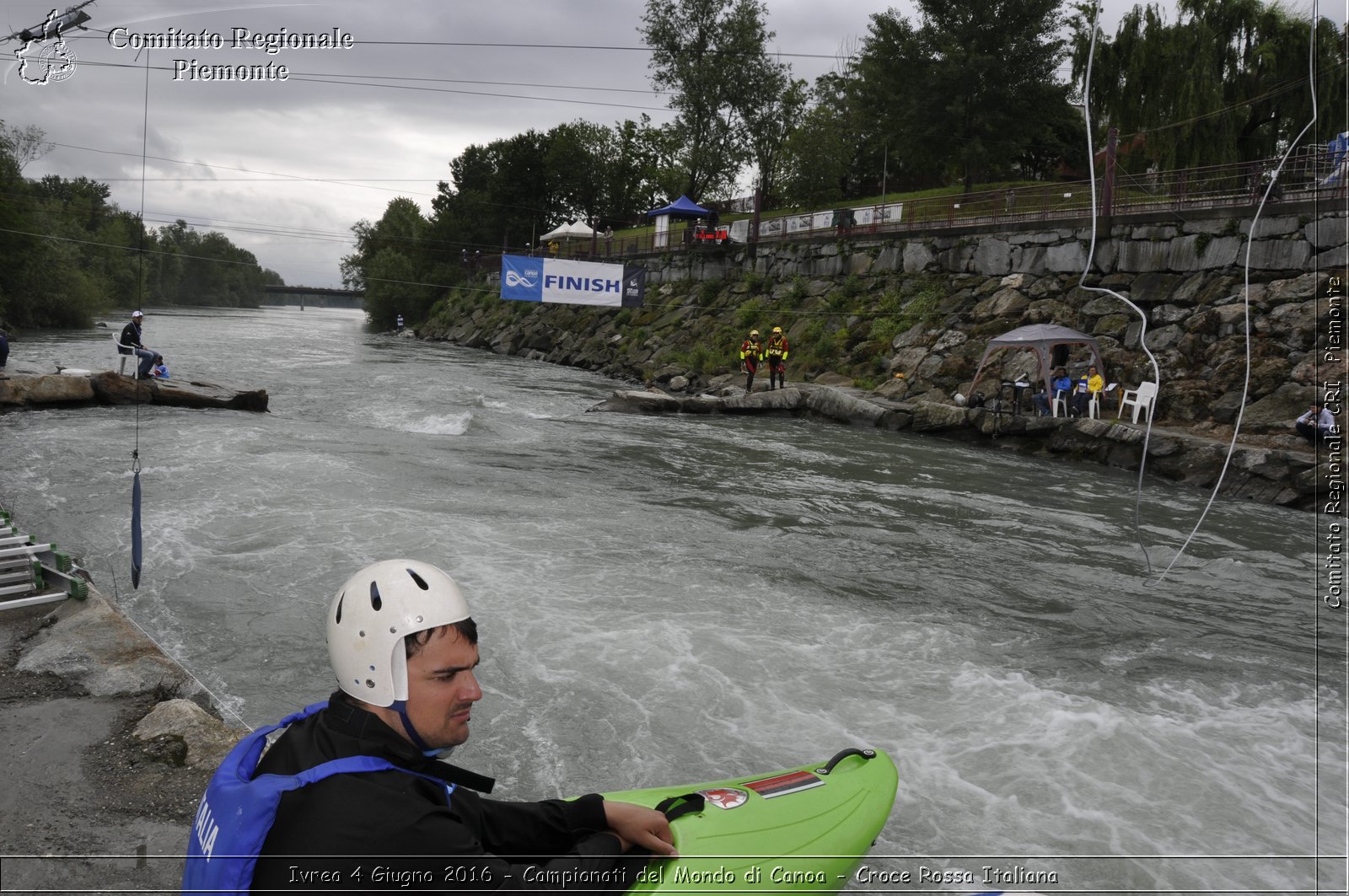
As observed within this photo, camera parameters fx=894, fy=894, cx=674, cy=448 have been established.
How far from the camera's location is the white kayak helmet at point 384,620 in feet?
6.33

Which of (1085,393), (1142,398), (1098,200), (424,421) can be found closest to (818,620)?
(424,421)

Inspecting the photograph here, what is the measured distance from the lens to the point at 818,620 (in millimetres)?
6938

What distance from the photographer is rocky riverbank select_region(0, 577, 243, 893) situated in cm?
272

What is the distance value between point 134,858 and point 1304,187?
18.5 meters

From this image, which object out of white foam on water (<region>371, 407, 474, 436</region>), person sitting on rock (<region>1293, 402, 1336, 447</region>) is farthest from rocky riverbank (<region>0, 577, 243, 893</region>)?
person sitting on rock (<region>1293, 402, 1336, 447</region>)

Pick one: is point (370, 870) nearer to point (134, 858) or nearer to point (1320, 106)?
point (134, 858)

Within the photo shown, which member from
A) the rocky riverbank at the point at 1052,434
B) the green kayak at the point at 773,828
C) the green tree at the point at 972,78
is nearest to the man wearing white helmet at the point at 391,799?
the green kayak at the point at 773,828

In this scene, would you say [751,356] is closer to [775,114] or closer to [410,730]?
[410,730]

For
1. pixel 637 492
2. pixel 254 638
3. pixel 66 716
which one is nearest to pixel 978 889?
pixel 66 716

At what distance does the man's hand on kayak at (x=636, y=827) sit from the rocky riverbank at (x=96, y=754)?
4.53 feet

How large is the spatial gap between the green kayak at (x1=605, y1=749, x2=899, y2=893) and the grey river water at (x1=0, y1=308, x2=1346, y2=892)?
85 centimetres

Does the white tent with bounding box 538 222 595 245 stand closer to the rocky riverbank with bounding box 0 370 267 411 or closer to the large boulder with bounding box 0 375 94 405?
the rocky riverbank with bounding box 0 370 267 411

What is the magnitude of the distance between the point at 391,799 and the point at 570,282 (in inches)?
1085

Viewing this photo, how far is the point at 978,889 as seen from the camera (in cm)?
379
